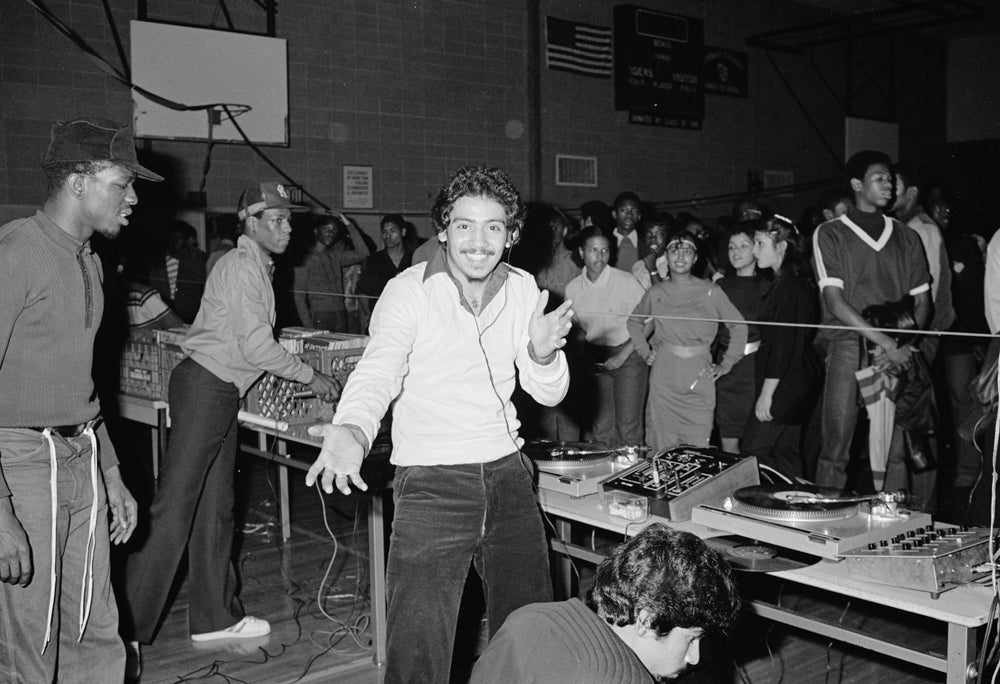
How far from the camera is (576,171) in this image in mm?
10258

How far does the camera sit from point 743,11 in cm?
1184

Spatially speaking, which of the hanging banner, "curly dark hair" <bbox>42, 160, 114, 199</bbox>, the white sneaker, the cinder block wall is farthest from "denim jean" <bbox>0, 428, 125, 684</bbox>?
the hanging banner

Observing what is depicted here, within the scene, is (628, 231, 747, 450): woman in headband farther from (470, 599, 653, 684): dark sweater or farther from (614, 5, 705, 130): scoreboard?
(614, 5, 705, 130): scoreboard

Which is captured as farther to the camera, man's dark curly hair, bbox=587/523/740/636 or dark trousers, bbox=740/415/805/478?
dark trousers, bbox=740/415/805/478

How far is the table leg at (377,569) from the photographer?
323 centimetres

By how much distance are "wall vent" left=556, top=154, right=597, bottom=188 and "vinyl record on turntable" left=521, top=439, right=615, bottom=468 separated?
7.10 m

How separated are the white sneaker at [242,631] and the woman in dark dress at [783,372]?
2398mm

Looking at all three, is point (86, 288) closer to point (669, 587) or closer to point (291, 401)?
point (291, 401)

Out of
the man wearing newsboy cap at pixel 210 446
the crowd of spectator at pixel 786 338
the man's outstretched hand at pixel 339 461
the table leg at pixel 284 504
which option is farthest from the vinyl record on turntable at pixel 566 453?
the table leg at pixel 284 504

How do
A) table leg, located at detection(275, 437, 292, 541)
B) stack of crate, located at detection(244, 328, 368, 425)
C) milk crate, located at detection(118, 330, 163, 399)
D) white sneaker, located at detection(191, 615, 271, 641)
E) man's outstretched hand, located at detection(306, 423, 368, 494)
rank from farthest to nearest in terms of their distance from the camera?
table leg, located at detection(275, 437, 292, 541), milk crate, located at detection(118, 330, 163, 399), stack of crate, located at detection(244, 328, 368, 425), white sneaker, located at detection(191, 615, 271, 641), man's outstretched hand, located at detection(306, 423, 368, 494)

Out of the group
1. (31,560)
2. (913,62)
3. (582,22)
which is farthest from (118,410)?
(913,62)

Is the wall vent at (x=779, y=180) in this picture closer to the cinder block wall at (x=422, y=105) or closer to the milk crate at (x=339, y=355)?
the cinder block wall at (x=422, y=105)

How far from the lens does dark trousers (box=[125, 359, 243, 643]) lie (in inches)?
134

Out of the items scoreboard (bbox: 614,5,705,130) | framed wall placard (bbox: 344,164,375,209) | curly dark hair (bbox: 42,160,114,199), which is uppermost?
scoreboard (bbox: 614,5,705,130)
